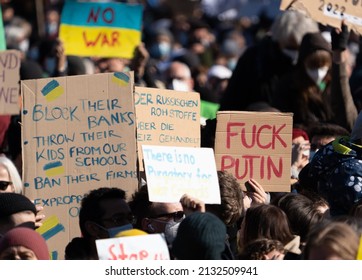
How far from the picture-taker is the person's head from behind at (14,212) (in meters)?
A: 6.56

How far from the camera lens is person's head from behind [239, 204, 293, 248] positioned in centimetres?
650

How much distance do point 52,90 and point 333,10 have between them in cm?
231

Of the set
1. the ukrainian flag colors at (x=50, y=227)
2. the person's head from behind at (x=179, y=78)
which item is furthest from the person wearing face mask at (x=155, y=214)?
the person's head from behind at (x=179, y=78)

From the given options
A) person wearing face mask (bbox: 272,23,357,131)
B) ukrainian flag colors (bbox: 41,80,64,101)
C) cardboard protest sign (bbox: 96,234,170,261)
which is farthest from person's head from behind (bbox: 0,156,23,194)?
person wearing face mask (bbox: 272,23,357,131)

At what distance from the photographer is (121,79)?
7.47m

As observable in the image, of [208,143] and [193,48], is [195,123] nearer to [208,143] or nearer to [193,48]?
[208,143]

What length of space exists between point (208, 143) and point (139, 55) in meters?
2.60

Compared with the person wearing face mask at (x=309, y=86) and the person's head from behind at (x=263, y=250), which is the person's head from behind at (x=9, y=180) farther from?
the person wearing face mask at (x=309, y=86)

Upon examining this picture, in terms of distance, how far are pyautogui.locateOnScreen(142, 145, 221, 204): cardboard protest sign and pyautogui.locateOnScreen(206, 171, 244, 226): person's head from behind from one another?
0.74 ft

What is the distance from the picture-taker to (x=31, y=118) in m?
7.48

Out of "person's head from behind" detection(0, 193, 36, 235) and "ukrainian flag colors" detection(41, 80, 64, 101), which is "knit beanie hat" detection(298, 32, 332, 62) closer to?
"ukrainian flag colors" detection(41, 80, 64, 101)
